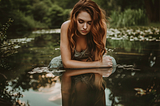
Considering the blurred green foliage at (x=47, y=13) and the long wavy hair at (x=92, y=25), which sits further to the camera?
the blurred green foliage at (x=47, y=13)

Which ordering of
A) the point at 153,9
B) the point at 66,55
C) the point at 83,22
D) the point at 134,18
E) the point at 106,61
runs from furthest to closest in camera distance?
the point at 153,9 < the point at 134,18 < the point at 106,61 < the point at 66,55 < the point at 83,22

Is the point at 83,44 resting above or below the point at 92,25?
below

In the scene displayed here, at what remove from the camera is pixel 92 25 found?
8.95ft

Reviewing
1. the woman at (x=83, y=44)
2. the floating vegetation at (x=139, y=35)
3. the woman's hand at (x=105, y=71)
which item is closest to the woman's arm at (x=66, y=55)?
the woman at (x=83, y=44)

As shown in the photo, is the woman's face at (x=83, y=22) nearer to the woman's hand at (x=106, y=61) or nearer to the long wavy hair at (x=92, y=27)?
the long wavy hair at (x=92, y=27)

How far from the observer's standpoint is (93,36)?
110 inches

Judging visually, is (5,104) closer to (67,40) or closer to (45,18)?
(67,40)

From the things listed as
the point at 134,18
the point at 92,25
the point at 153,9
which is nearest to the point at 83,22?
the point at 92,25

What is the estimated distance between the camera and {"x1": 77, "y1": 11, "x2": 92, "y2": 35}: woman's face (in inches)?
104

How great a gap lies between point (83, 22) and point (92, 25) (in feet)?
0.45

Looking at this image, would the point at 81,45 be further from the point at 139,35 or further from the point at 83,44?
the point at 139,35

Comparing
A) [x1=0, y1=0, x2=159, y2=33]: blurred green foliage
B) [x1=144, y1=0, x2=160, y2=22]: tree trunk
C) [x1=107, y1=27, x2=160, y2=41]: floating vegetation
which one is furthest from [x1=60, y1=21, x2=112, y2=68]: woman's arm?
[x1=144, y1=0, x2=160, y2=22]: tree trunk

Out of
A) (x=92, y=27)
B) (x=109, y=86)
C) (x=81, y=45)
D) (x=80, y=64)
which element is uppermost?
(x=92, y=27)

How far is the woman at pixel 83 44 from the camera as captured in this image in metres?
2.54
